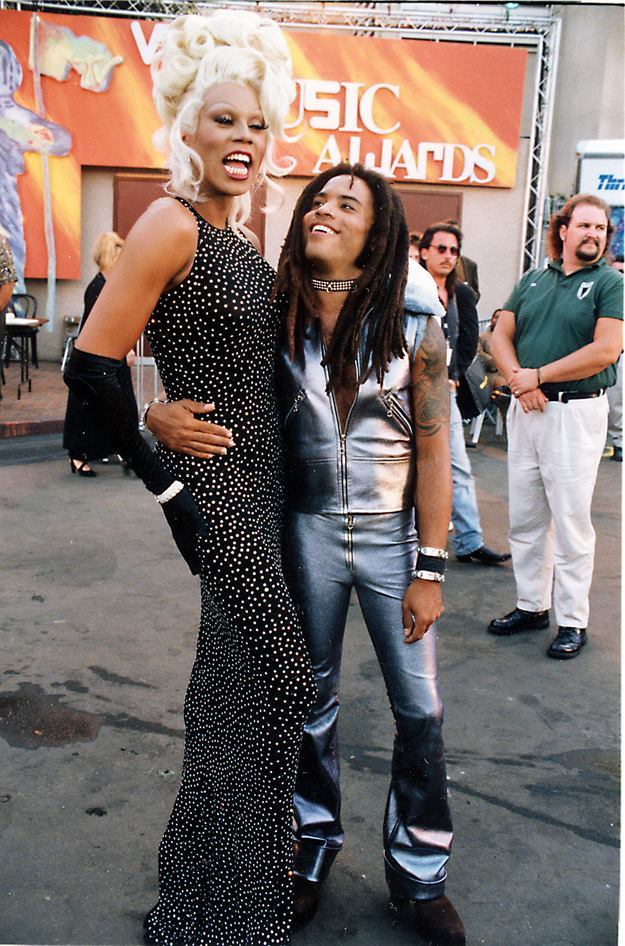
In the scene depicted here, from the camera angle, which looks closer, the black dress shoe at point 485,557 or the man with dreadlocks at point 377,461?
the man with dreadlocks at point 377,461

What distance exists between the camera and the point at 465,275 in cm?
822

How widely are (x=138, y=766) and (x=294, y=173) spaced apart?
40.7ft

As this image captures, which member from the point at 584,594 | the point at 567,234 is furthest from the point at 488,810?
the point at 567,234

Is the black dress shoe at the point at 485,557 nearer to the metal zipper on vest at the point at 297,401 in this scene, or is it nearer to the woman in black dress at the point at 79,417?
the woman in black dress at the point at 79,417

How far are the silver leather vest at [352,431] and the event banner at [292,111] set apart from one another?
1212 centimetres

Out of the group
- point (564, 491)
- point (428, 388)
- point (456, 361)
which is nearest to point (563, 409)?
point (564, 491)

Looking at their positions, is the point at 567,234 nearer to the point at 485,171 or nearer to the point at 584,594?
the point at 584,594

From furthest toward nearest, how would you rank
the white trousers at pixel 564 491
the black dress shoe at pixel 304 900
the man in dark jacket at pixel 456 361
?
1. the man in dark jacket at pixel 456 361
2. the white trousers at pixel 564 491
3. the black dress shoe at pixel 304 900

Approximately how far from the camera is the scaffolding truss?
44.7 feet

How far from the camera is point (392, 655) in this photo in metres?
2.49

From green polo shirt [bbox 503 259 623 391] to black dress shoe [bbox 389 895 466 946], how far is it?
280 cm

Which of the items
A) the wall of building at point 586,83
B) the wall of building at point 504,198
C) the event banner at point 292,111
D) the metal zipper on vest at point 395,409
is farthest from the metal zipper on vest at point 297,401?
the wall of building at point 586,83

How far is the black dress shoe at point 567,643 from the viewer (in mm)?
4590

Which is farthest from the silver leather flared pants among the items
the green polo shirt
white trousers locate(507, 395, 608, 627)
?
the green polo shirt
